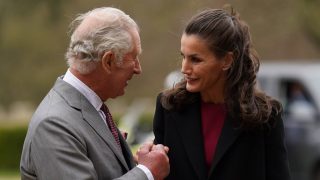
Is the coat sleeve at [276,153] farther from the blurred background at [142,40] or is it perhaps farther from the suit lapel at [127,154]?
the blurred background at [142,40]

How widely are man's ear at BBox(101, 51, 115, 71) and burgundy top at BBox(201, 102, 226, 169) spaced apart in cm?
68

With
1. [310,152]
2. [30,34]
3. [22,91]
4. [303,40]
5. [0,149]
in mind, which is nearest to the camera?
[310,152]

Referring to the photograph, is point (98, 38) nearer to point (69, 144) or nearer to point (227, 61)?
point (69, 144)

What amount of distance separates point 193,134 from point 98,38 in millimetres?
772

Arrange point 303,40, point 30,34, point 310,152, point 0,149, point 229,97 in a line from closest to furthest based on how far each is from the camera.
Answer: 1. point 229,97
2. point 310,152
3. point 303,40
4. point 0,149
5. point 30,34

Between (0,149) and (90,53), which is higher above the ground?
(90,53)

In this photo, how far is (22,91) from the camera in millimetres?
26422

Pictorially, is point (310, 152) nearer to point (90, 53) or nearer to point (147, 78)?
point (90, 53)

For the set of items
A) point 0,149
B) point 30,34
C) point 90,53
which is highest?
point 90,53

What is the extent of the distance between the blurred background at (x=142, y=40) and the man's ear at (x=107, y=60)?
326 cm

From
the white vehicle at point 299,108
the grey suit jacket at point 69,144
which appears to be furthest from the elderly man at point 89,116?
the white vehicle at point 299,108

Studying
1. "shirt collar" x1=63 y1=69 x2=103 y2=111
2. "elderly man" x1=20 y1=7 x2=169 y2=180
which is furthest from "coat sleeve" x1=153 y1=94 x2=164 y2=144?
"shirt collar" x1=63 y1=69 x2=103 y2=111

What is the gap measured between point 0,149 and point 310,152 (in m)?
11.5

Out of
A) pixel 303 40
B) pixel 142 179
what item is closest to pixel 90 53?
pixel 142 179
